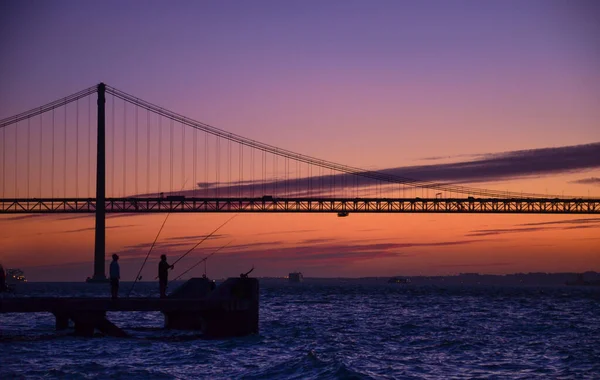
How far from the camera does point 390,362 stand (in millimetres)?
25547

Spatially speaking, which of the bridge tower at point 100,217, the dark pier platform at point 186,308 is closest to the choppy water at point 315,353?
the dark pier platform at point 186,308

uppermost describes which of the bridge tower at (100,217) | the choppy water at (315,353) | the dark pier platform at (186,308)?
the bridge tower at (100,217)

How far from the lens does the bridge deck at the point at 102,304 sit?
2607 centimetres

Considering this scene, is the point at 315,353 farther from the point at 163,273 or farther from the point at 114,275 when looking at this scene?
the point at 114,275

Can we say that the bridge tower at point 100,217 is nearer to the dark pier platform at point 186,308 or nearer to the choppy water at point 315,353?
the choppy water at point 315,353

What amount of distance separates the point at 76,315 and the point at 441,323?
2005cm

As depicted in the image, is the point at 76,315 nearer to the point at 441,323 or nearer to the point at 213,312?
the point at 213,312

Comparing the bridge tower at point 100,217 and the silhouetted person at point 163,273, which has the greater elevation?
the bridge tower at point 100,217

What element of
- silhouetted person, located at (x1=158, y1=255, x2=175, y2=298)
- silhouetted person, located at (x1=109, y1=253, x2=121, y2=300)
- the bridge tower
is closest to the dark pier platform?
silhouetted person, located at (x1=109, y1=253, x2=121, y2=300)

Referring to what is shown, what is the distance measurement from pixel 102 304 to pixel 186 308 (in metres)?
2.53

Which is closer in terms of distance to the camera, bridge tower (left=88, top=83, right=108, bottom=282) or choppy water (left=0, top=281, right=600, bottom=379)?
choppy water (left=0, top=281, right=600, bottom=379)

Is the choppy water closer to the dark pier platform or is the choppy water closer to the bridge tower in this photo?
the dark pier platform

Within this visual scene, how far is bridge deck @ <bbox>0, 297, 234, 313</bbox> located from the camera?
2607 centimetres

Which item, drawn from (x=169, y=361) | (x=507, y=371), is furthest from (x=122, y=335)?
(x=507, y=371)
